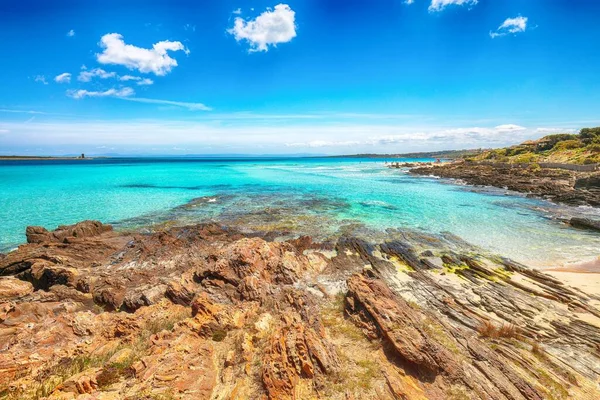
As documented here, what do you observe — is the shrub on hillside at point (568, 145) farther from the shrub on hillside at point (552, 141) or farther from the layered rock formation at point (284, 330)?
the layered rock formation at point (284, 330)

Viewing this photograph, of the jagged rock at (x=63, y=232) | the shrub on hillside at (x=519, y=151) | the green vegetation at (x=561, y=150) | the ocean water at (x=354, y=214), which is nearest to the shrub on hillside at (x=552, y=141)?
the green vegetation at (x=561, y=150)

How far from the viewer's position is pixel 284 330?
27.3 feet

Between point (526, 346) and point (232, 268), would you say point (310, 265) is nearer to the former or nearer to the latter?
point (232, 268)

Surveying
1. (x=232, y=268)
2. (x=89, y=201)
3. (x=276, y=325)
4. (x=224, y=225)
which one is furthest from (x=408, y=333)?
(x=89, y=201)

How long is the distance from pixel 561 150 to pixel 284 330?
10098cm

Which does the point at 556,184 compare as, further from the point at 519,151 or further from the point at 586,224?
the point at 519,151

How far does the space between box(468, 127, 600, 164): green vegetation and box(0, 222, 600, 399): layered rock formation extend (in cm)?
6767

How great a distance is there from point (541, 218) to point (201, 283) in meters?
32.5

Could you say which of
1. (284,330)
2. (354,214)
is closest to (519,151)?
(354,214)

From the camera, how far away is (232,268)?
1283 cm

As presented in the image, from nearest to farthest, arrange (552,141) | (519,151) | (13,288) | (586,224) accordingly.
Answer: (13,288) < (586,224) < (552,141) < (519,151)

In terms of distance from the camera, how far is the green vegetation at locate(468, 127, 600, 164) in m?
63.2

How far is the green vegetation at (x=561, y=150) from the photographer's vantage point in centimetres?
6317

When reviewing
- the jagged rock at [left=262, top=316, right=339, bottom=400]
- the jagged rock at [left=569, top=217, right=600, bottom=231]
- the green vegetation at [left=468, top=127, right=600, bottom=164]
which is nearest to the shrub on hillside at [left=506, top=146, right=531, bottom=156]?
the green vegetation at [left=468, top=127, right=600, bottom=164]
